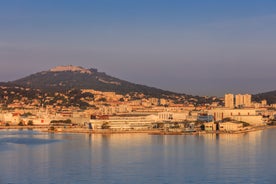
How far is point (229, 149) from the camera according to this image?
15234 millimetres

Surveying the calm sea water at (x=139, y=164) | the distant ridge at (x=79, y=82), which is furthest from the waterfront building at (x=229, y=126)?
the distant ridge at (x=79, y=82)

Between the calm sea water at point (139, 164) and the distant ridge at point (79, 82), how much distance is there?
39.9 m

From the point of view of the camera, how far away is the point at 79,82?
65125mm

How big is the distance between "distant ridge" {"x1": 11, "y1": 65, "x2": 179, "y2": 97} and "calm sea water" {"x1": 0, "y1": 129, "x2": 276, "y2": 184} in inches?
1570

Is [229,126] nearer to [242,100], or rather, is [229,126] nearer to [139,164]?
[139,164]

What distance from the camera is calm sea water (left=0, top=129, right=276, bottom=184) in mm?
10375

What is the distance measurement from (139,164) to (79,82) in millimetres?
53337

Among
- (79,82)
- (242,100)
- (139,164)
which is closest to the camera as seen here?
(139,164)

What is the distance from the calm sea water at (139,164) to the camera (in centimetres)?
1038

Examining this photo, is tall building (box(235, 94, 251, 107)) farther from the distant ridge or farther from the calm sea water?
the calm sea water

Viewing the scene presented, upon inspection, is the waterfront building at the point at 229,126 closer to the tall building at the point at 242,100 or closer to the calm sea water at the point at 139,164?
the calm sea water at the point at 139,164

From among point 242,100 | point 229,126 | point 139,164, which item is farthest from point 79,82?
point 139,164

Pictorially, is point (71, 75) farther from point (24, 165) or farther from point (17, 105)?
Result: point (24, 165)

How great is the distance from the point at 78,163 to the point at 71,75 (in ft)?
191
